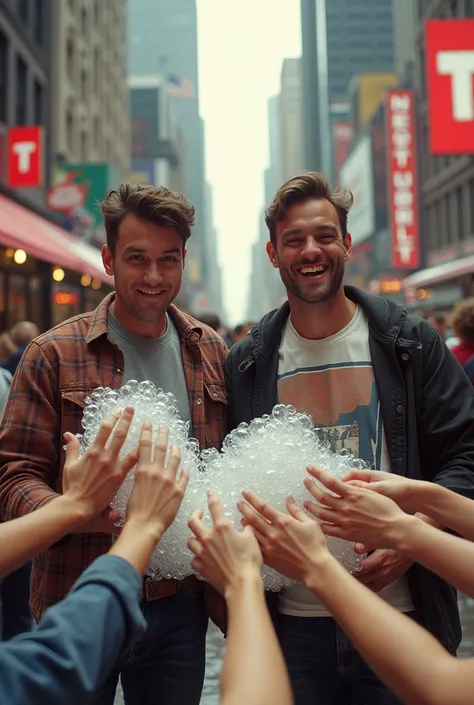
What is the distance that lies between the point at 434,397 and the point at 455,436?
15cm

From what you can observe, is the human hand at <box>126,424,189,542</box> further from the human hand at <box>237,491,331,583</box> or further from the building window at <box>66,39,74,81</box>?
the building window at <box>66,39,74,81</box>

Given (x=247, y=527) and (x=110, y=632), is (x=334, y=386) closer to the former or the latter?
(x=247, y=527)

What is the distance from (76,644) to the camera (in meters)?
1.14

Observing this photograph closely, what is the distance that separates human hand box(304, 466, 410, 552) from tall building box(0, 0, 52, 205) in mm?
16670

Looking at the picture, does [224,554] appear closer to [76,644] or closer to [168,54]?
[76,644]

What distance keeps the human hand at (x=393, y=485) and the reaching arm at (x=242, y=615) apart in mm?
→ 361

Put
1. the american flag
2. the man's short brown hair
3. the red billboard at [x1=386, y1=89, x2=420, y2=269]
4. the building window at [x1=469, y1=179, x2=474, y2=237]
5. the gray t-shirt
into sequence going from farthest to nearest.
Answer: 1. the american flag
2. the red billboard at [x1=386, y1=89, x2=420, y2=269]
3. the building window at [x1=469, y1=179, x2=474, y2=237]
4. the man's short brown hair
5. the gray t-shirt

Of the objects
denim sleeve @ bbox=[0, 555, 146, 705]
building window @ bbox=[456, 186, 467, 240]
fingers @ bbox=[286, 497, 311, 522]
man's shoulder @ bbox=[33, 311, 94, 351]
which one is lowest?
denim sleeve @ bbox=[0, 555, 146, 705]

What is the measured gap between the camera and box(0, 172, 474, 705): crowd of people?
60.4 inches

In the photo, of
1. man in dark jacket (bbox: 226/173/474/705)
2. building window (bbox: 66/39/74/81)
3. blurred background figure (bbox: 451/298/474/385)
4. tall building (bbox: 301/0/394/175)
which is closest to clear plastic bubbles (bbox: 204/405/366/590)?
man in dark jacket (bbox: 226/173/474/705)

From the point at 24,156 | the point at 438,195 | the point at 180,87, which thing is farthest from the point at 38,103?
the point at 180,87

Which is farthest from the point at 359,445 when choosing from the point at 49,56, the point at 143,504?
the point at 49,56

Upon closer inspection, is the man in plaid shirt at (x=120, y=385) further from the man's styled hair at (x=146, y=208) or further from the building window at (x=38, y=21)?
the building window at (x=38, y=21)

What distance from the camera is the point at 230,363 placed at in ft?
8.31
